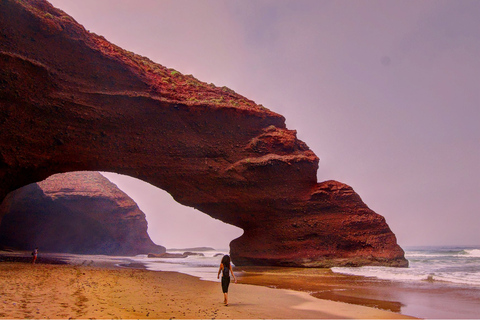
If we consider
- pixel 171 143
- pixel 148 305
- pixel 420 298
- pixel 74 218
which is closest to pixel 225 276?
pixel 148 305

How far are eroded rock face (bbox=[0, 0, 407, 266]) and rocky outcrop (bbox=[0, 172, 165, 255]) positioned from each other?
21291mm

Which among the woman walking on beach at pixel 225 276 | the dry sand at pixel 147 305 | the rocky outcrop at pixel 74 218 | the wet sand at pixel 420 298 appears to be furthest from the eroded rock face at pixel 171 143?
the rocky outcrop at pixel 74 218

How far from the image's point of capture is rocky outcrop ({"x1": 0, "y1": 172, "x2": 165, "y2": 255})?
36500 millimetres

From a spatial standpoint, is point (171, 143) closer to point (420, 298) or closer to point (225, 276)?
point (225, 276)

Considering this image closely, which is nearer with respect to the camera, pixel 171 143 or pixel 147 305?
pixel 147 305

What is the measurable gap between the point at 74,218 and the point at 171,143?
96.9ft

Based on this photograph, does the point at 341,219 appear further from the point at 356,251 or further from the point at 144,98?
the point at 144,98

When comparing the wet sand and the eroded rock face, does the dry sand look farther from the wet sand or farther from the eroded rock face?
the eroded rock face

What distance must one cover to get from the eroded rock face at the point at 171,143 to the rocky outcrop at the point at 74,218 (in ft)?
69.9

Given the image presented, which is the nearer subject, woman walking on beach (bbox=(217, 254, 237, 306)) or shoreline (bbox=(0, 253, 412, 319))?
shoreline (bbox=(0, 253, 412, 319))

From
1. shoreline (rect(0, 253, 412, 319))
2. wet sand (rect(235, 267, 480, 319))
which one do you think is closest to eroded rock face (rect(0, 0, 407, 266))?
wet sand (rect(235, 267, 480, 319))

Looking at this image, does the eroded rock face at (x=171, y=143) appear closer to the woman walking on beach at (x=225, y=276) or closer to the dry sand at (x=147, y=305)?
the dry sand at (x=147, y=305)

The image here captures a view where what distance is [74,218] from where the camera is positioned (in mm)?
40469

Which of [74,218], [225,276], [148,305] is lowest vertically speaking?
[148,305]
